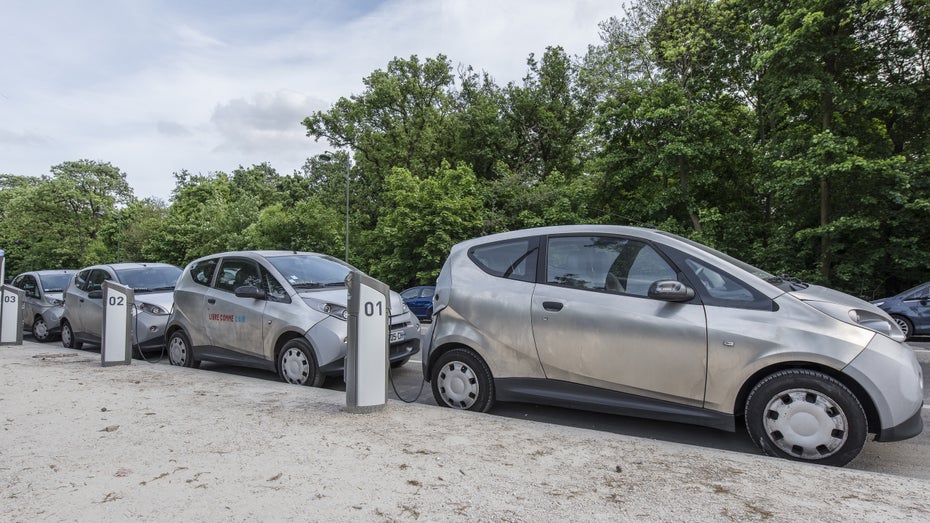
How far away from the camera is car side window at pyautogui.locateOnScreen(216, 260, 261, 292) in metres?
7.37

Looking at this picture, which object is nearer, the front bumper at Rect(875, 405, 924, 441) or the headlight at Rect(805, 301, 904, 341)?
the front bumper at Rect(875, 405, 924, 441)

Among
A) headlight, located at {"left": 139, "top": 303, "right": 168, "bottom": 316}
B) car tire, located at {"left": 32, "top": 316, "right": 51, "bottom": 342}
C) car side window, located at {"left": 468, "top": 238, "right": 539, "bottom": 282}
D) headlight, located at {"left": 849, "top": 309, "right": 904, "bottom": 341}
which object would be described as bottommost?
car tire, located at {"left": 32, "top": 316, "right": 51, "bottom": 342}

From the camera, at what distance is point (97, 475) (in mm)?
3289

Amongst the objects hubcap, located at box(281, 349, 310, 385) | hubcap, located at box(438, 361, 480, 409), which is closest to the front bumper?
hubcap, located at box(438, 361, 480, 409)

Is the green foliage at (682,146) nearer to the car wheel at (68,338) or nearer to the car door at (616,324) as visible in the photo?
the car door at (616,324)

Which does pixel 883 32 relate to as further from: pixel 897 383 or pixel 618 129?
pixel 897 383

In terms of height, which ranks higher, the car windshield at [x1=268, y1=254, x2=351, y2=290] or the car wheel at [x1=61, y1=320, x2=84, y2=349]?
the car windshield at [x1=268, y1=254, x2=351, y2=290]

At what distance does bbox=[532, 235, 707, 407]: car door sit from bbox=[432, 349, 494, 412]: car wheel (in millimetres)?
629

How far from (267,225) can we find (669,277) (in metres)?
37.3

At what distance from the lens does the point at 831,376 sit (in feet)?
12.3

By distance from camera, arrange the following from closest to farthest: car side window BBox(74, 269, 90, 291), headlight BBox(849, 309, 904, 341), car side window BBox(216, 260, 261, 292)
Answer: headlight BBox(849, 309, 904, 341) < car side window BBox(216, 260, 261, 292) < car side window BBox(74, 269, 90, 291)

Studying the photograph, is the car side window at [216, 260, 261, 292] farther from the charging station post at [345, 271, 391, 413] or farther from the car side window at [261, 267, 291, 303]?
the charging station post at [345, 271, 391, 413]

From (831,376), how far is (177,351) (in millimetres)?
8140

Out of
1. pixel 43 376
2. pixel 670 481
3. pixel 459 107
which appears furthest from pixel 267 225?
pixel 670 481
